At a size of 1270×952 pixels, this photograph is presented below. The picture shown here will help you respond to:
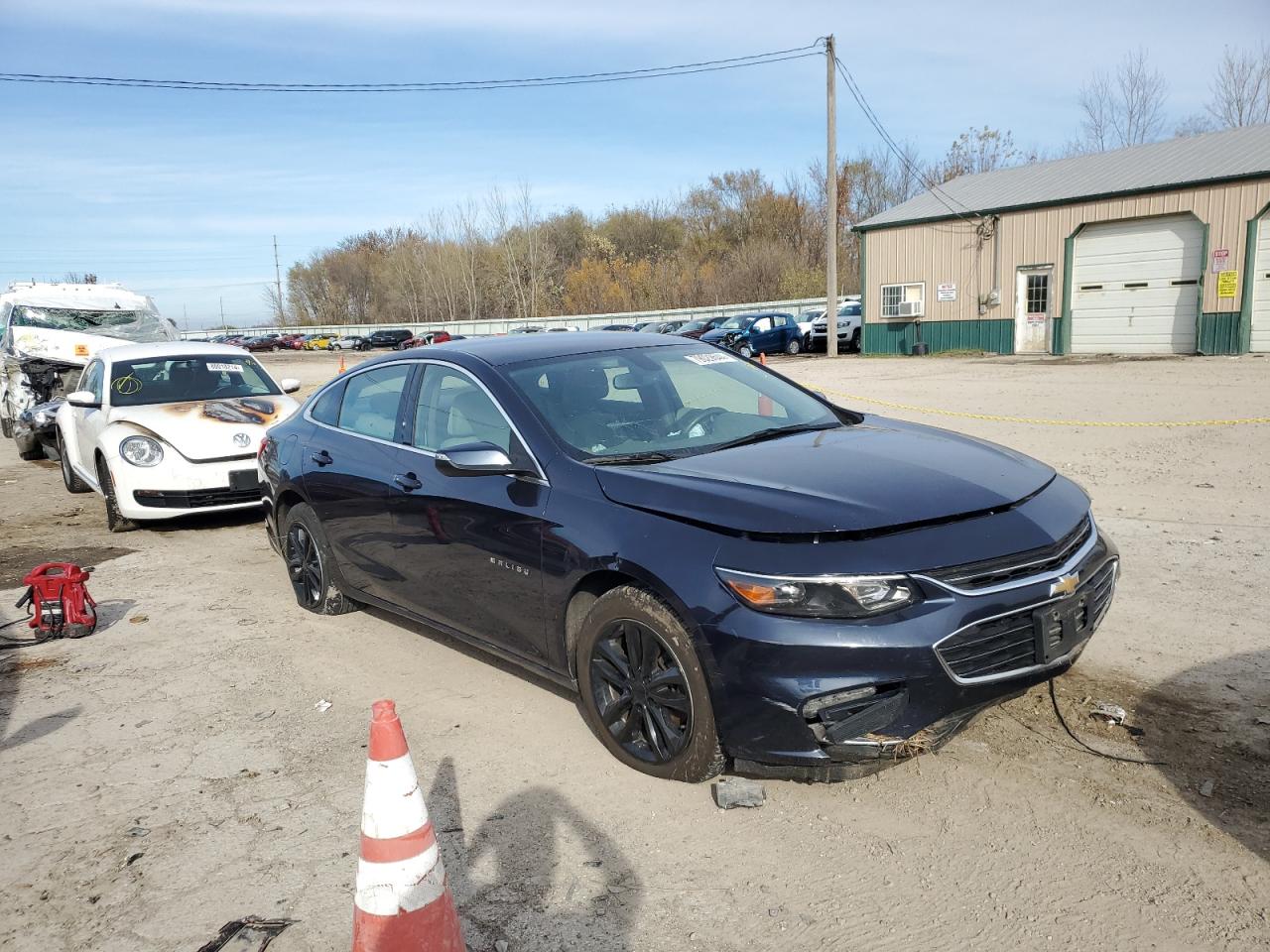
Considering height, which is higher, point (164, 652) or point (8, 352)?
point (8, 352)

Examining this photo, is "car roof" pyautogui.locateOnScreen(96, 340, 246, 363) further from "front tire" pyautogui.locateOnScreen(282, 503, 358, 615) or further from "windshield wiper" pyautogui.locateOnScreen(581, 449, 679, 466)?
"windshield wiper" pyautogui.locateOnScreen(581, 449, 679, 466)

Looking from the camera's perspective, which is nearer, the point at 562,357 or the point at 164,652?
the point at 562,357

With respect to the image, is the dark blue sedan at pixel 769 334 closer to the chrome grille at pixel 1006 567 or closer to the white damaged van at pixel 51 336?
the white damaged van at pixel 51 336

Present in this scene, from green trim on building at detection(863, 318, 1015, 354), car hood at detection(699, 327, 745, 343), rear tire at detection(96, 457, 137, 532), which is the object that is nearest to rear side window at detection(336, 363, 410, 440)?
rear tire at detection(96, 457, 137, 532)

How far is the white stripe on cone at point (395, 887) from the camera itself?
2.50 meters

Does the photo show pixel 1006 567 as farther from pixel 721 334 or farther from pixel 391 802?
pixel 721 334

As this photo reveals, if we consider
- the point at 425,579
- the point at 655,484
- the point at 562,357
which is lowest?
the point at 425,579

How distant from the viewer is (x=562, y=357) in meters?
4.66

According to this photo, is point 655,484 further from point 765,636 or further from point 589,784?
point 589,784

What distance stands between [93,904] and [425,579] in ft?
6.41

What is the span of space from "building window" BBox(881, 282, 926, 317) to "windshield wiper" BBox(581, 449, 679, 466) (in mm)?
28713

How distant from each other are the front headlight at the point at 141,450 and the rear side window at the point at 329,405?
10.8ft

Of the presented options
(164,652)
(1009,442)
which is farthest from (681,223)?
(164,652)

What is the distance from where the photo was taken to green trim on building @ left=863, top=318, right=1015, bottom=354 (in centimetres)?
2875
